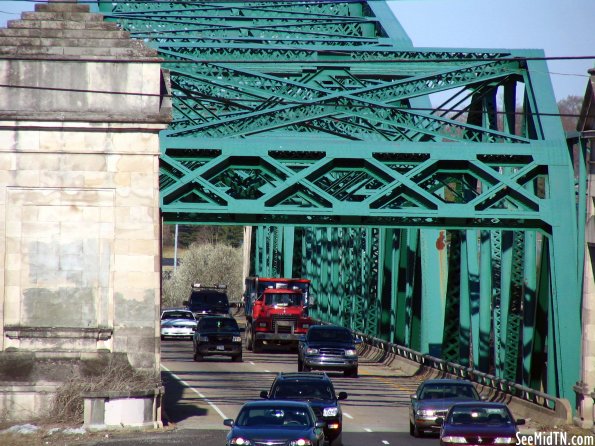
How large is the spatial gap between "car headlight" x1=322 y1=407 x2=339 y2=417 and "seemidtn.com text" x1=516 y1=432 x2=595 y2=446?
3.46 m

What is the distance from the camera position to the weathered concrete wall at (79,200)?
26703 millimetres

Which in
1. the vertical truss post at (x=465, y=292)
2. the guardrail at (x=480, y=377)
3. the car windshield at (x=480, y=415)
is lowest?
the guardrail at (x=480, y=377)

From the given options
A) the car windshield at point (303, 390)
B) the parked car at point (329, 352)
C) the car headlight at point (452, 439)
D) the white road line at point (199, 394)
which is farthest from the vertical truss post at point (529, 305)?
the parked car at point (329, 352)

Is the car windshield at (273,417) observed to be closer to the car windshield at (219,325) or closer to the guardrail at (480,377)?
the guardrail at (480,377)

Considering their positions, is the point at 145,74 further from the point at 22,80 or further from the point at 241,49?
the point at 241,49

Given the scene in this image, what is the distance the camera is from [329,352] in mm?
41812

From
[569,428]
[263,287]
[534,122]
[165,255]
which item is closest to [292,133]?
[534,122]

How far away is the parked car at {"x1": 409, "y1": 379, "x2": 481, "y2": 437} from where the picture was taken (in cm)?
2655

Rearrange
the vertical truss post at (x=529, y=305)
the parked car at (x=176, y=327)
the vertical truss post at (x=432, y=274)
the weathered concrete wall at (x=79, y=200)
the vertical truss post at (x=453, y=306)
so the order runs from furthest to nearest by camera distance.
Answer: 1. the parked car at (x=176, y=327)
2. the vertical truss post at (x=432, y=274)
3. the vertical truss post at (x=453, y=306)
4. the vertical truss post at (x=529, y=305)
5. the weathered concrete wall at (x=79, y=200)

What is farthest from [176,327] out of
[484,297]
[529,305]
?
[529,305]

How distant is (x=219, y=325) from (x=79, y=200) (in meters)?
22.5

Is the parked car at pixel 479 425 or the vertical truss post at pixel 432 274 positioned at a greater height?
the vertical truss post at pixel 432 274

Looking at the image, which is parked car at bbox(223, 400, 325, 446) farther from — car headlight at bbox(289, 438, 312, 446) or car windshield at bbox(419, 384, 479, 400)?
car windshield at bbox(419, 384, 479, 400)

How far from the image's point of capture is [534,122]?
102 ft
